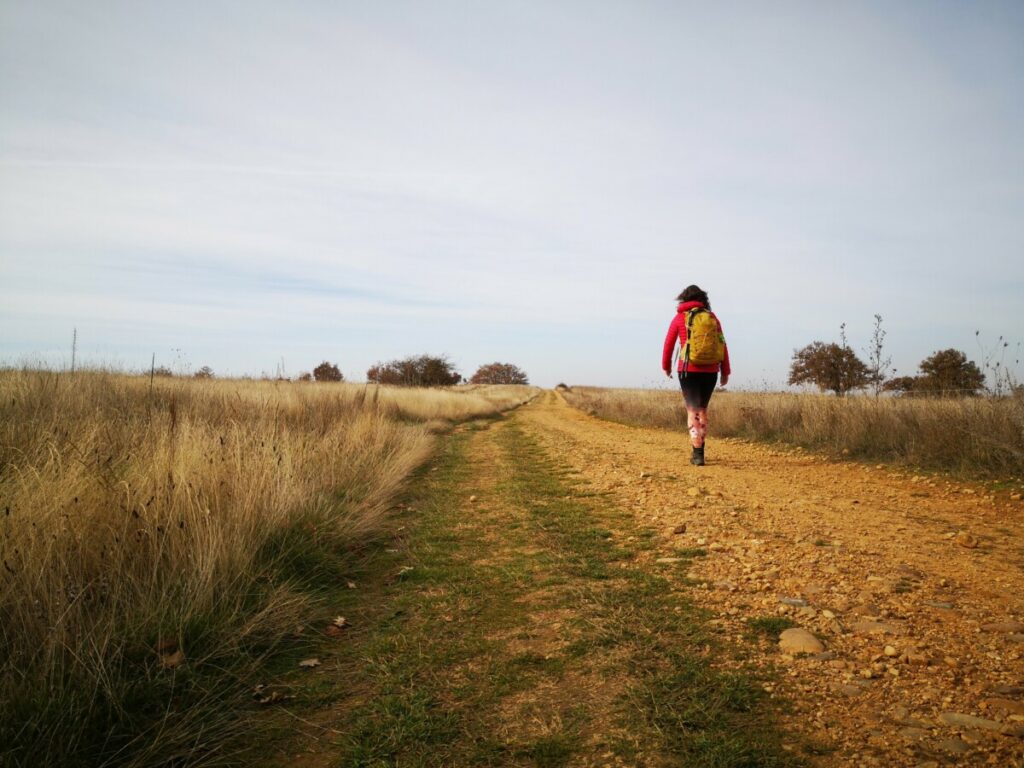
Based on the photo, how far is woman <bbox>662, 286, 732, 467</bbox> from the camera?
26.6 feet

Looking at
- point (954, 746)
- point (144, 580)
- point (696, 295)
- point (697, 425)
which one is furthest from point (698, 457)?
point (144, 580)

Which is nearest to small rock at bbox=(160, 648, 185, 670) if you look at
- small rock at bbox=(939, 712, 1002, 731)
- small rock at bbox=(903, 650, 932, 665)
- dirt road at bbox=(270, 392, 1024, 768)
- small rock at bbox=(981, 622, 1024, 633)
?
dirt road at bbox=(270, 392, 1024, 768)

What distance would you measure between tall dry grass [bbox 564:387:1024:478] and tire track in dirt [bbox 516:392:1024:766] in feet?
2.84

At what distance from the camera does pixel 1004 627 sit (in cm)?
262

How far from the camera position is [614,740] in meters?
1.94

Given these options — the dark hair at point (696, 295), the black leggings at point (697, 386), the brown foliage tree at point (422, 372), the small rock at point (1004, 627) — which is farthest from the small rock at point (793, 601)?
the brown foliage tree at point (422, 372)

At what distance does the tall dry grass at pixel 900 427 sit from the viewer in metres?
6.61

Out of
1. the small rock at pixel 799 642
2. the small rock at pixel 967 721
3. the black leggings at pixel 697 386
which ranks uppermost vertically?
the black leggings at pixel 697 386

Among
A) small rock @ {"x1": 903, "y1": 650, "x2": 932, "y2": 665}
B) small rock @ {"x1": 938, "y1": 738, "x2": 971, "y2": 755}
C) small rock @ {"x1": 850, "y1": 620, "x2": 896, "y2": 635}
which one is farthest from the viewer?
small rock @ {"x1": 850, "y1": 620, "x2": 896, "y2": 635}

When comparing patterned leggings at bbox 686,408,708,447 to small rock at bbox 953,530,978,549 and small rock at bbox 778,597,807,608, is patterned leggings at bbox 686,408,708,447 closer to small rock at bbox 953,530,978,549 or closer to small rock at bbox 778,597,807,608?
small rock at bbox 953,530,978,549

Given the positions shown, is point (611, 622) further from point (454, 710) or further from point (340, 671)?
point (340, 671)

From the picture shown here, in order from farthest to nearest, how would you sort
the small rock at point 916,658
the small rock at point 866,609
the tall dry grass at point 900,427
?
the tall dry grass at point 900,427
the small rock at point 866,609
the small rock at point 916,658

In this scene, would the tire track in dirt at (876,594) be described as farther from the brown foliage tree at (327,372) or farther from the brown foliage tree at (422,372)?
the brown foliage tree at (422,372)

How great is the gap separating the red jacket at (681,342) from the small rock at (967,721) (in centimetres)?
652
